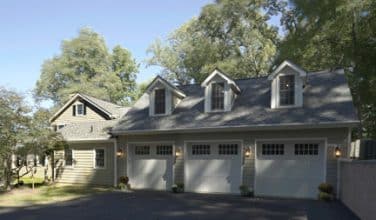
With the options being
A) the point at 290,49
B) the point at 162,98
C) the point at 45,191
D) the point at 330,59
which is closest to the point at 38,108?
the point at 45,191

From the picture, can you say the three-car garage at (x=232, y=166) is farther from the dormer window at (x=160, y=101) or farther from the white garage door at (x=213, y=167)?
the dormer window at (x=160, y=101)

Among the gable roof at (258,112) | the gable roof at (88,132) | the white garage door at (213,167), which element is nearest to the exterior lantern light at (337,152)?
the gable roof at (258,112)

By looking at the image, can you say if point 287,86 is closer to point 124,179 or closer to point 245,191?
point 245,191

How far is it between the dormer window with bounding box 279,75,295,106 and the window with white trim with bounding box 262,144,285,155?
6.35 ft

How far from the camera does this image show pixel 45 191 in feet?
61.4

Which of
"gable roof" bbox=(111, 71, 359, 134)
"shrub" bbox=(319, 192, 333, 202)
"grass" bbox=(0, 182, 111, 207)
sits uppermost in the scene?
"gable roof" bbox=(111, 71, 359, 134)

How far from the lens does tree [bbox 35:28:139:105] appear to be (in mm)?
50469

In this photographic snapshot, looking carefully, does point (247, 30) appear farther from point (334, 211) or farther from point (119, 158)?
point (334, 211)

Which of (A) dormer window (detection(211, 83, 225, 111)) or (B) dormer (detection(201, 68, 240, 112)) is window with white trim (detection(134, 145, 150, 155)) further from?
(A) dormer window (detection(211, 83, 225, 111))

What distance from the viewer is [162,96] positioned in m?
20.1

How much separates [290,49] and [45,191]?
60.7ft

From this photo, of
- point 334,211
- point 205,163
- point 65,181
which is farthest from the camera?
point 65,181

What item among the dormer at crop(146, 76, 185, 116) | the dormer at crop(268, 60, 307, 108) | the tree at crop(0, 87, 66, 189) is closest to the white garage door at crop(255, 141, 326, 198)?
the dormer at crop(268, 60, 307, 108)

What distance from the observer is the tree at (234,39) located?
3538 centimetres
